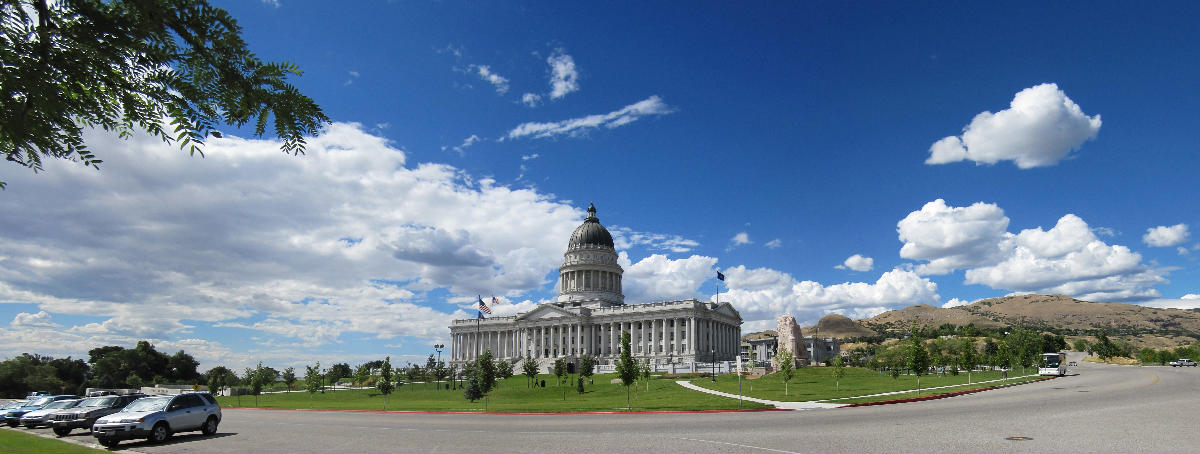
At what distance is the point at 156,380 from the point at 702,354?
3859 inches

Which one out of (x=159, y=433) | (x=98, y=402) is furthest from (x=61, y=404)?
(x=159, y=433)

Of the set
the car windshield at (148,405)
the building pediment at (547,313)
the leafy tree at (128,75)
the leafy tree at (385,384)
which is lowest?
the leafy tree at (385,384)

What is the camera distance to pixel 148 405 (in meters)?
25.3

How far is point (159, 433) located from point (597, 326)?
4525 inches

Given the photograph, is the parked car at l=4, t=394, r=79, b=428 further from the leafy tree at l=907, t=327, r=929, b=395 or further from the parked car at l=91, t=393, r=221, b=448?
the leafy tree at l=907, t=327, r=929, b=395

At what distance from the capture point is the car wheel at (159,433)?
2406 cm

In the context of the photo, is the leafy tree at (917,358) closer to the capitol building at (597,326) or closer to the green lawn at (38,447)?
the green lawn at (38,447)

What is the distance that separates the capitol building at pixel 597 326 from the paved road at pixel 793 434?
75.8m

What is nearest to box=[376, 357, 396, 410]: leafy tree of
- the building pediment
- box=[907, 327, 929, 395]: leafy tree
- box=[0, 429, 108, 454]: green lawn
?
box=[0, 429, 108, 454]: green lawn

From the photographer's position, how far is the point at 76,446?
21.9m

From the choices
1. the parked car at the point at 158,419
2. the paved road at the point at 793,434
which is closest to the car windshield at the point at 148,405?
the parked car at the point at 158,419

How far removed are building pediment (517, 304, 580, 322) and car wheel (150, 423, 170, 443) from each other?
111611 millimetres

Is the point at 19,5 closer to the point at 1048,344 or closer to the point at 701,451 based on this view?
the point at 701,451

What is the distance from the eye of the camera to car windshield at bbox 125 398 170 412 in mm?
24859
